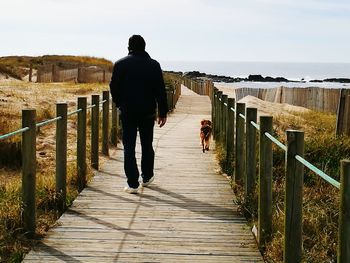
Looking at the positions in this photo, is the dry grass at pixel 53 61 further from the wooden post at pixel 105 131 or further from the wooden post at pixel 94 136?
the wooden post at pixel 94 136

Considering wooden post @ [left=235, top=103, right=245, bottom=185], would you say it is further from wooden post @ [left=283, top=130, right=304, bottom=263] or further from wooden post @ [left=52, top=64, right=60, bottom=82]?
wooden post @ [left=52, top=64, right=60, bottom=82]

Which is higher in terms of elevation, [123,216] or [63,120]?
[63,120]

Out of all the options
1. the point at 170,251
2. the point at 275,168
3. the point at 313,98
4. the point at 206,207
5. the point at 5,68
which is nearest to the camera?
the point at 170,251

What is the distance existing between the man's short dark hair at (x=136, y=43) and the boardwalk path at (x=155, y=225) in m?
1.90

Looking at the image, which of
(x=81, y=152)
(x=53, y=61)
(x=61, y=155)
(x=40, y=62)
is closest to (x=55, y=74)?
(x=53, y=61)

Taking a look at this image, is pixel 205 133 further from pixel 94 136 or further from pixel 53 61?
pixel 53 61

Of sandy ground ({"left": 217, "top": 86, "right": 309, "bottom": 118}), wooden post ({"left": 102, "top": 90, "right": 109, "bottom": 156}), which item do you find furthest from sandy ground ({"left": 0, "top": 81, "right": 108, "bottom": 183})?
sandy ground ({"left": 217, "top": 86, "right": 309, "bottom": 118})

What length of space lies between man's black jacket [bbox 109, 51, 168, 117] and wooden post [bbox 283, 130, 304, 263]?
3.03 m

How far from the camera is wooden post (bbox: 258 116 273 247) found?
5293mm

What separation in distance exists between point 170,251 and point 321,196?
132 inches

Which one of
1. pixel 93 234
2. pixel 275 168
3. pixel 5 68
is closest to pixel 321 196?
pixel 275 168

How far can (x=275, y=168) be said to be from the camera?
9406 millimetres

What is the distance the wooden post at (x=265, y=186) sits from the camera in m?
5.29

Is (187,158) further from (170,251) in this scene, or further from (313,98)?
(313,98)
